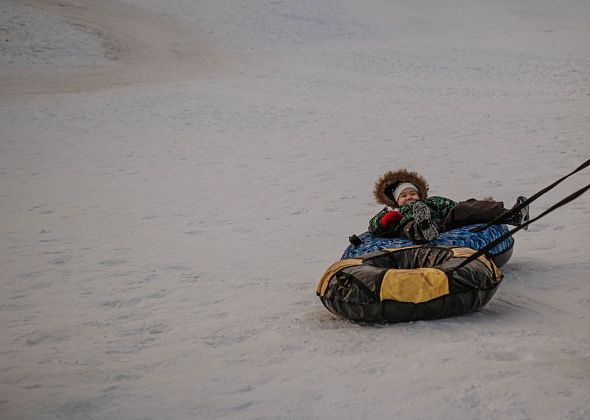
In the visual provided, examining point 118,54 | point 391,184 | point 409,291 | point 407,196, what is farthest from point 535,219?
point 118,54

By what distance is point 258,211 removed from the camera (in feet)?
23.0

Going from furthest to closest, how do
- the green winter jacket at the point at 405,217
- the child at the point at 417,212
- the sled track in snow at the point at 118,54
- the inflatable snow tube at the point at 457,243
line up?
the sled track in snow at the point at 118,54 < the green winter jacket at the point at 405,217 < the inflatable snow tube at the point at 457,243 < the child at the point at 417,212

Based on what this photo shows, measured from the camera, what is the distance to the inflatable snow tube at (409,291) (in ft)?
11.2

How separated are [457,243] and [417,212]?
38 centimetres

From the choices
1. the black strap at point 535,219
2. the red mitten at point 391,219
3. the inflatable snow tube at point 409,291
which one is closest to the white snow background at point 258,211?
the inflatable snow tube at point 409,291

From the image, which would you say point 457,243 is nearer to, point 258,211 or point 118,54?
point 258,211

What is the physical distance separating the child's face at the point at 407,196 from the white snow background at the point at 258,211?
850mm

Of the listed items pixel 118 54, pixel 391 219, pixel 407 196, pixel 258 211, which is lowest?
pixel 258 211

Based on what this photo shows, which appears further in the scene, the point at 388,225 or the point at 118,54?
the point at 118,54

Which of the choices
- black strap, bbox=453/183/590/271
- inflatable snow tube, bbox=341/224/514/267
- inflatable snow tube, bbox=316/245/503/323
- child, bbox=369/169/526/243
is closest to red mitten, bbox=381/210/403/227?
child, bbox=369/169/526/243

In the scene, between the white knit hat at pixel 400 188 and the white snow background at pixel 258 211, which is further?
the white knit hat at pixel 400 188

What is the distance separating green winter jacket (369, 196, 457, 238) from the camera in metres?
4.50

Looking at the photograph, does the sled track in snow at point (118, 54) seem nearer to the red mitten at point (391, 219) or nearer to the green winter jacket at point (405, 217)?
the green winter jacket at point (405, 217)

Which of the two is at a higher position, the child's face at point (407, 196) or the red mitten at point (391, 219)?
the child's face at point (407, 196)
